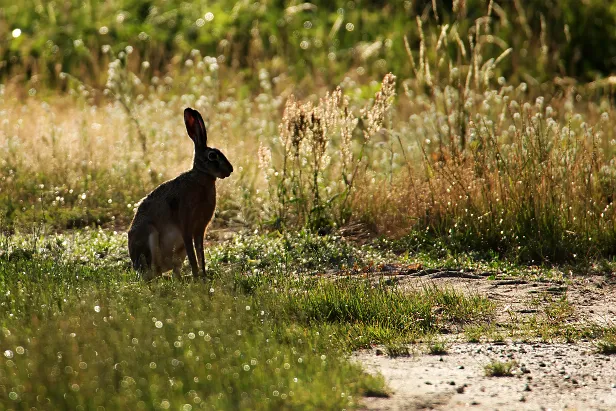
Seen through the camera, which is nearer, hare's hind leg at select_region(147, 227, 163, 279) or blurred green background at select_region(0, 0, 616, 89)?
hare's hind leg at select_region(147, 227, 163, 279)

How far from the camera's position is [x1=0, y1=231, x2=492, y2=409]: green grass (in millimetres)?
4629

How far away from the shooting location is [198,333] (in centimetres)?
538

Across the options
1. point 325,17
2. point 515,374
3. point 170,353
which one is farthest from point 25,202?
point 325,17

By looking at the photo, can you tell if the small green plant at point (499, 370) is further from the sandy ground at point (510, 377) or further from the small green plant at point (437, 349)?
the small green plant at point (437, 349)

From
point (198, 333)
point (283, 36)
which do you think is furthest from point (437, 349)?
point (283, 36)

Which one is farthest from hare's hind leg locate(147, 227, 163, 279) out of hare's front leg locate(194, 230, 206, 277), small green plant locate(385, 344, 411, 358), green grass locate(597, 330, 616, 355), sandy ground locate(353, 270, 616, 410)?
green grass locate(597, 330, 616, 355)

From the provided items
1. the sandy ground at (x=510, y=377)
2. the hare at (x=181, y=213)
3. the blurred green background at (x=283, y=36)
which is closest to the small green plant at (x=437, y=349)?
the sandy ground at (x=510, y=377)

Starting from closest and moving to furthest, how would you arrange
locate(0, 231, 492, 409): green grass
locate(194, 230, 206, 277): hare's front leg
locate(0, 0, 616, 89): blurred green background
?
locate(0, 231, 492, 409): green grass, locate(194, 230, 206, 277): hare's front leg, locate(0, 0, 616, 89): blurred green background

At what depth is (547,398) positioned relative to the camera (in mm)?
4930

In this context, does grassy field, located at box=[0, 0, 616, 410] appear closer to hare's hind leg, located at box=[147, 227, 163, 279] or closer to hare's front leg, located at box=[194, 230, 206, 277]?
hare's hind leg, located at box=[147, 227, 163, 279]

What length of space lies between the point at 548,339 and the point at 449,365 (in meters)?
0.90

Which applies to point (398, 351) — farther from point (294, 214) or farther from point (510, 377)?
point (294, 214)

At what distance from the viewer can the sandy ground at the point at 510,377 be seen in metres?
4.84

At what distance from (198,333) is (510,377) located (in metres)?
1.66
